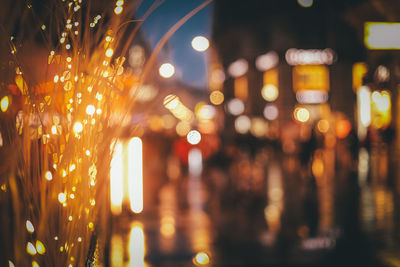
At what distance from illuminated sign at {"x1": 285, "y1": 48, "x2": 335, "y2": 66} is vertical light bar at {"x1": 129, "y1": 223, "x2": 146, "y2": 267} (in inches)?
1043

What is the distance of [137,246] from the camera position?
24.2ft

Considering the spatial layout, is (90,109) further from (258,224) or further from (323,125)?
(323,125)

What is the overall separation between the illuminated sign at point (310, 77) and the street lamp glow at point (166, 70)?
102ft

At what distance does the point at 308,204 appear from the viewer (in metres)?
11.4

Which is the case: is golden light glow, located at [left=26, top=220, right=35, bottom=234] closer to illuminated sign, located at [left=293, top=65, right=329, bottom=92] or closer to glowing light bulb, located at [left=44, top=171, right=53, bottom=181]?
glowing light bulb, located at [left=44, top=171, right=53, bottom=181]

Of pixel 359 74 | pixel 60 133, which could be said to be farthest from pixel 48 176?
pixel 359 74

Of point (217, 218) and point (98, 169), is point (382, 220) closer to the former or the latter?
point (217, 218)

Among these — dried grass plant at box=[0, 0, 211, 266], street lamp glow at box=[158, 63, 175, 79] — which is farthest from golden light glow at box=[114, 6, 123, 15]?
street lamp glow at box=[158, 63, 175, 79]

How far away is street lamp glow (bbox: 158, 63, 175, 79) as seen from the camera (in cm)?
356

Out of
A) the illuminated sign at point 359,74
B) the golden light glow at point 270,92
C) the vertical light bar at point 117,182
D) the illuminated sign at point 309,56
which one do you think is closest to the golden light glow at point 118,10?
the vertical light bar at point 117,182

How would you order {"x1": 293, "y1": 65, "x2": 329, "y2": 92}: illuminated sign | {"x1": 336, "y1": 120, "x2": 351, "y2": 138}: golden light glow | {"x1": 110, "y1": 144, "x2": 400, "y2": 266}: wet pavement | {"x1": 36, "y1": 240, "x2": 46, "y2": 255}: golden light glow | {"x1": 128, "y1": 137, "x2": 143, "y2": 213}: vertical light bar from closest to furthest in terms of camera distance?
{"x1": 36, "y1": 240, "x2": 46, "y2": 255}: golden light glow, {"x1": 110, "y1": 144, "x2": 400, "y2": 266}: wet pavement, {"x1": 128, "y1": 137, "x2": 143, "y2": 213}: vertical light bar, {"x1": 336, "y1": 120, "x2": 351, "y2": 138}: golden light glow, {"x1": 293, "y1": 65, "x2": 329, "y2": 92}: illuminated sign

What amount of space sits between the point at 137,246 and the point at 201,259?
116 centimetres

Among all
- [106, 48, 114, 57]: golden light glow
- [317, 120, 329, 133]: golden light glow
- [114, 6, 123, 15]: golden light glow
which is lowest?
[106, 48, 114, 57]: golden light glow

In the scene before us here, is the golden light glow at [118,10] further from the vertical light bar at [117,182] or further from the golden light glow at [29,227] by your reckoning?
the vertical light bar at [117,182]
